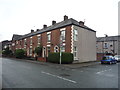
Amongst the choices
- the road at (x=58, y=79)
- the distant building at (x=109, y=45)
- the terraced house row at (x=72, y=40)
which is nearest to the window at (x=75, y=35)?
the terraced house row at (x=72, y=40)

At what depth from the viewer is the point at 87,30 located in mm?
24188

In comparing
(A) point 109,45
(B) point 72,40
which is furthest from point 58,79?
(A) point 109,45

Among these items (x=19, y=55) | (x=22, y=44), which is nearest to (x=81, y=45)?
(x=19, y=55)

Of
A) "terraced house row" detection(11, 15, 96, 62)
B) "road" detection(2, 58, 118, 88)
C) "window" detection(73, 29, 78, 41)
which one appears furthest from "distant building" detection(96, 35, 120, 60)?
"road" detection(2, 58, 118, 88)

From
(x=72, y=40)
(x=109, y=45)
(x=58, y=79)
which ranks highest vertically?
(x=72, y=40)

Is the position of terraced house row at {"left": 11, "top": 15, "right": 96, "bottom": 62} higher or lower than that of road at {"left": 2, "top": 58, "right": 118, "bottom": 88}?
higher

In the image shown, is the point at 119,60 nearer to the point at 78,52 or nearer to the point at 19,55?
the point at 78,52

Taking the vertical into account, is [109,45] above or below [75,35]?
below

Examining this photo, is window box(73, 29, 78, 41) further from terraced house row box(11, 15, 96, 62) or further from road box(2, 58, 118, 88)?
road box(2, 58, 118, 88)

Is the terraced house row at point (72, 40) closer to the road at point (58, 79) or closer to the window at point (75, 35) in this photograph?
the window at point (75, 35)

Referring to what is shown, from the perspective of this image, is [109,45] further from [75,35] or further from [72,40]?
[72,40]

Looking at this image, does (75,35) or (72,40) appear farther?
(75,35)

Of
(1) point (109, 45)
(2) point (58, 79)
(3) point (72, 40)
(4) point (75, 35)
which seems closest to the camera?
(2) point (58, 79)

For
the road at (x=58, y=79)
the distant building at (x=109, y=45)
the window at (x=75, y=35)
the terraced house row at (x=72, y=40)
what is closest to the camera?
the road at (x=58, y=79)
